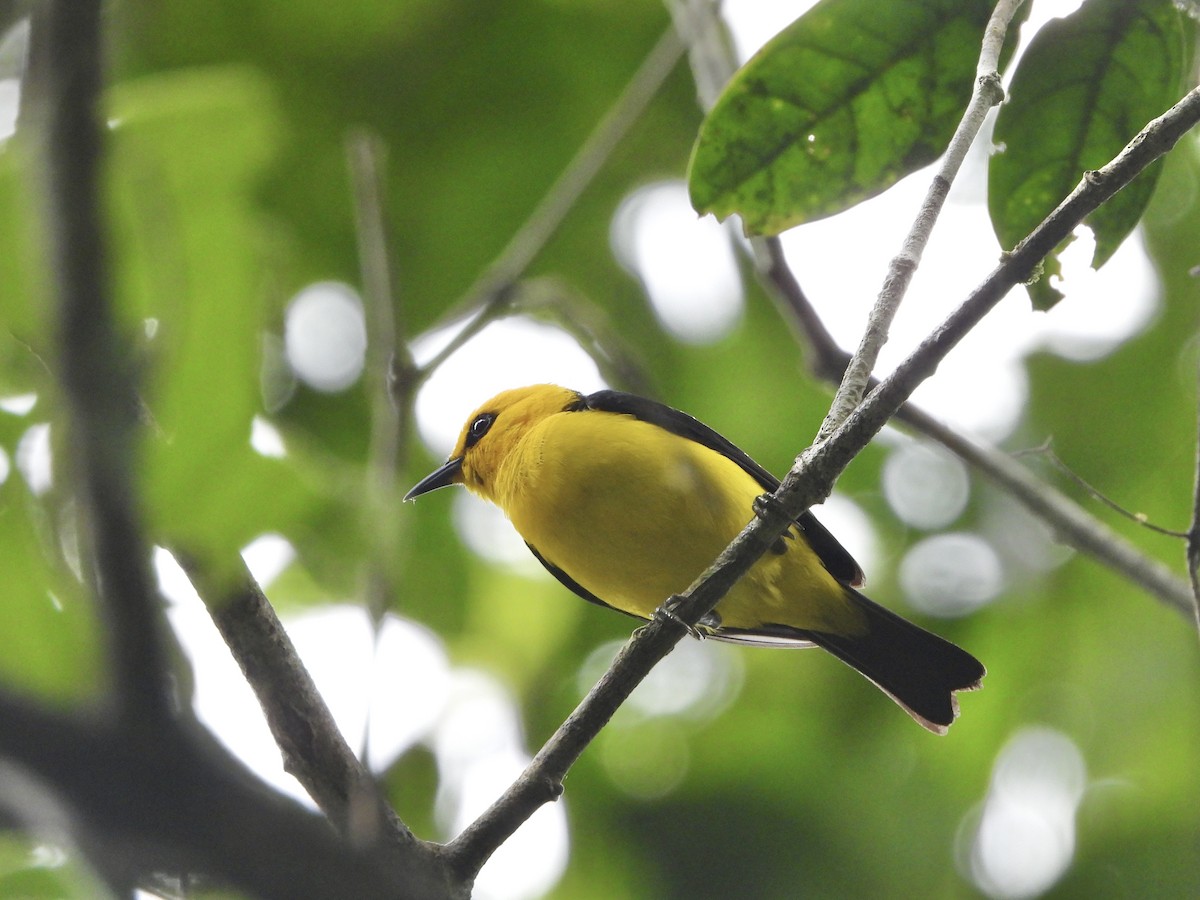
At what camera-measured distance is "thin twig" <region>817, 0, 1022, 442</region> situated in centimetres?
255

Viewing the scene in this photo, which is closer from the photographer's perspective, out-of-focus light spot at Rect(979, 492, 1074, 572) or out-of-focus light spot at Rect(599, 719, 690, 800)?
out-of-focus light spot at Rect(599, 719, 690, 800)

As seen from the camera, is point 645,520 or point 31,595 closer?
point 31,595

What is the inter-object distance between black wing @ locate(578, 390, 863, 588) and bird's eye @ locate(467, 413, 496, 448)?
0.81 m

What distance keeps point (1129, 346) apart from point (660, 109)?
227cm

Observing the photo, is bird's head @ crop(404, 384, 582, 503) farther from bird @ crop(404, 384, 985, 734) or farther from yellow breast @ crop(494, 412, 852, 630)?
yellow breast @ crop(494, 412, 852, 630)

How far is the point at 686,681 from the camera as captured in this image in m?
5.94

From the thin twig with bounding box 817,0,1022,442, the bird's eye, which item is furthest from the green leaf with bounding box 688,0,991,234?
the bird's eye

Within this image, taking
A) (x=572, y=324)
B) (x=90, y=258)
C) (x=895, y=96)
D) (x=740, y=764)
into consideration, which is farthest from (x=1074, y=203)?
(x=740, y=764)

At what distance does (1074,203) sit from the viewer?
2281 millimetres

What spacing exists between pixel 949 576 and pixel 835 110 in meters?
3.18

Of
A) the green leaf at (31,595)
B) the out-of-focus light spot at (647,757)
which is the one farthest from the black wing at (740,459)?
the green leaf at (31,595)

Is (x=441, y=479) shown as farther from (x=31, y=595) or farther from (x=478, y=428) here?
(x=31, y=595)

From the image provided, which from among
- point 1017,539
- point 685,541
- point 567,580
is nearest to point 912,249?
point 685,541

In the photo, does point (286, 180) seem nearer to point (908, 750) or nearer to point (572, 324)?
point (572, 324)
